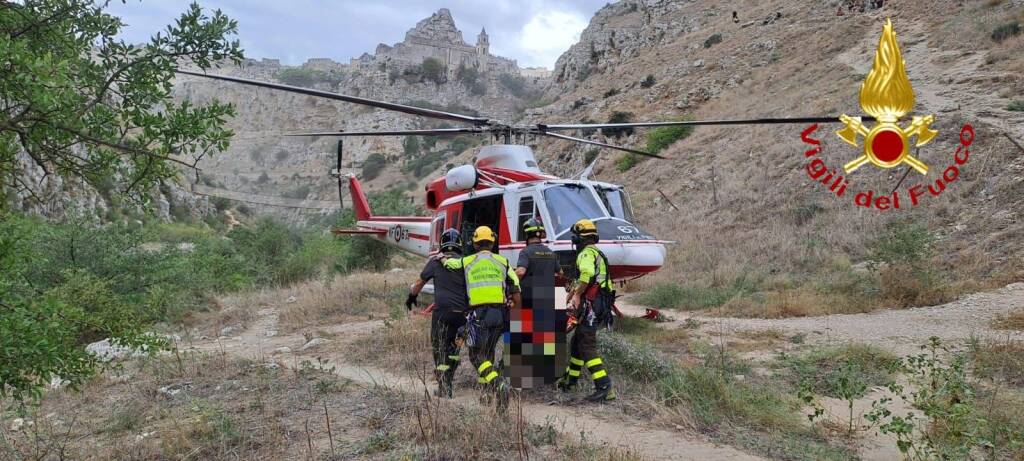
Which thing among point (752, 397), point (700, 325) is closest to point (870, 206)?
point (700, 325)

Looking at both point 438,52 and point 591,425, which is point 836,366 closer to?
point 591,425

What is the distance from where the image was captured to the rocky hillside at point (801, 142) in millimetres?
12523

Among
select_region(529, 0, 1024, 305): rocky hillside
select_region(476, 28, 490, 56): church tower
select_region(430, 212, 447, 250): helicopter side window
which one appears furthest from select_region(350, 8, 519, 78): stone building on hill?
select_region(430, 212, 447, 250): helicopter side window

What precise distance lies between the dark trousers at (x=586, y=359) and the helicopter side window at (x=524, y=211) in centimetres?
301

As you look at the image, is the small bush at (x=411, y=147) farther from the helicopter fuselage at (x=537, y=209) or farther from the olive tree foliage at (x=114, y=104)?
the olive tree foliage at (x=114, y=104)

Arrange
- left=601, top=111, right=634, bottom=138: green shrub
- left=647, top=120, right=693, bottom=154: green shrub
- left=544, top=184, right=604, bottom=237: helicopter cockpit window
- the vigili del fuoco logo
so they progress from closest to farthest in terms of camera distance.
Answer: left=544, top=184, right=604, bottom=237: helicopter cockpit window, the vigili del fuoco logo, left=647, top=120, right=693, bottom=154: green shrub, left=601, top=111, right=634, bottom=138: green shrub

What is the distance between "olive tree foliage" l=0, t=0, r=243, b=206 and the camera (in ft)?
11.3

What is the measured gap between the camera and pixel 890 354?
268 inches

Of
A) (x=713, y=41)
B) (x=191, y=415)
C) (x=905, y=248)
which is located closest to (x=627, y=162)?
(x=713, y=41)

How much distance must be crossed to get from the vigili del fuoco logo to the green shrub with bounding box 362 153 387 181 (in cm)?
5381

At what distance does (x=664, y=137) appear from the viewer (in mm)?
28266

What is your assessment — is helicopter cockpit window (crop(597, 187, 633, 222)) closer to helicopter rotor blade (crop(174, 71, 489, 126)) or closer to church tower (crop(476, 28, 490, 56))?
helicopter rotor blade (crop(174, 71, 489, 126))

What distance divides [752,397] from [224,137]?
4556 mm

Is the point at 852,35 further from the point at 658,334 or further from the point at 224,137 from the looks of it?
the point at 224,137
